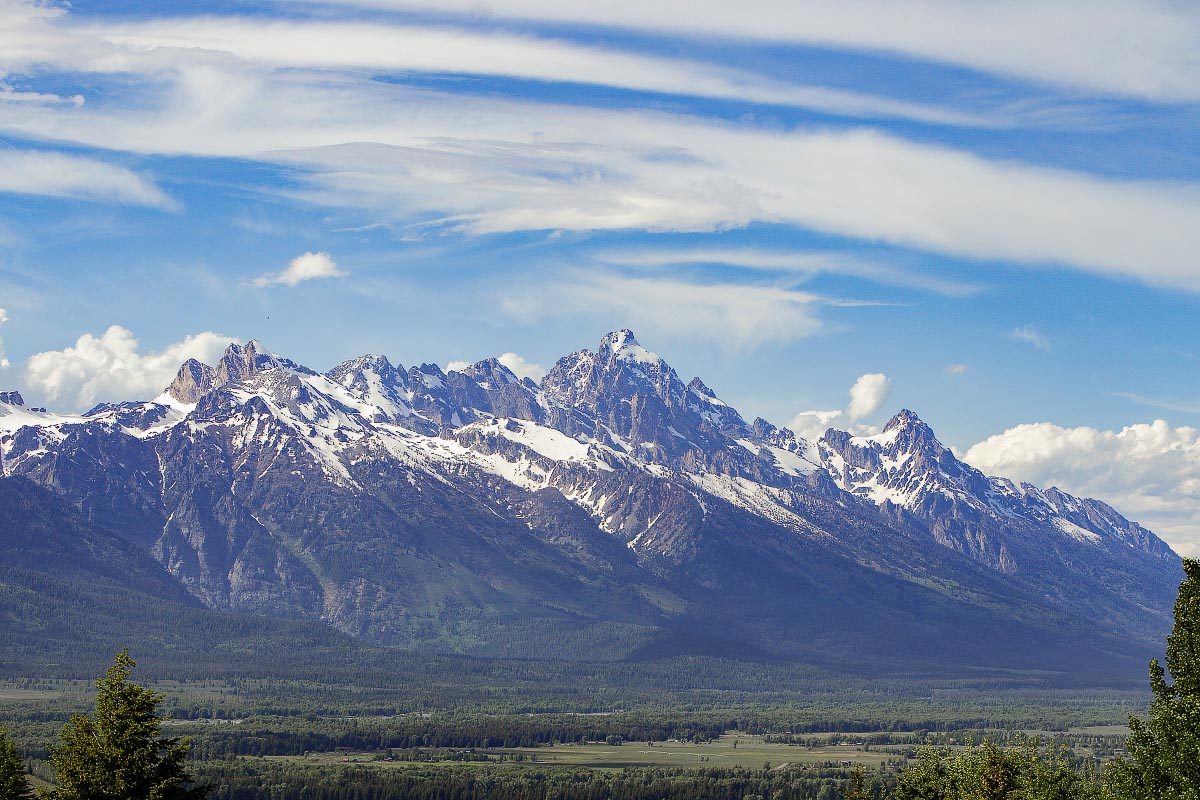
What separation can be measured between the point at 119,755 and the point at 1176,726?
51.8 meters

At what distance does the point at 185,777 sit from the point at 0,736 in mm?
19894

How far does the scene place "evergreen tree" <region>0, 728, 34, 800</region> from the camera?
8112cm

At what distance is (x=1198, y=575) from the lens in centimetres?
7125

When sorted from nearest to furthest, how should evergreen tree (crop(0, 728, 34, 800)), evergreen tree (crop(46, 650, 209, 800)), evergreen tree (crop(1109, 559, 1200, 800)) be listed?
evergreen tree (crop(46, 650, 209, 800)) → evergreen tree (crop(1109, 559, 1200, 800)) → evergreen tree (crop(0, 728, 34, 800))

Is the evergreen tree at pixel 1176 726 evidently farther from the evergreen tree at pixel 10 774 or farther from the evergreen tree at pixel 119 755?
the evergreen tree at pixel 10 774

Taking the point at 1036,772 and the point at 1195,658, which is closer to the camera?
the point at 1195,658

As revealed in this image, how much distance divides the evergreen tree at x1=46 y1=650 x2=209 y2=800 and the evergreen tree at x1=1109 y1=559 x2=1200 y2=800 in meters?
47.8

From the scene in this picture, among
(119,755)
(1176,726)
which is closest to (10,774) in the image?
(119,755)

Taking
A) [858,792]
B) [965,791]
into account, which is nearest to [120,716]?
[858,792]

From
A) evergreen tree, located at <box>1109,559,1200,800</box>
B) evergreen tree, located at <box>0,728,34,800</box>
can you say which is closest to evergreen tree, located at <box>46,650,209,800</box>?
evergreen tree, located at <box>0,728,34,800</box>

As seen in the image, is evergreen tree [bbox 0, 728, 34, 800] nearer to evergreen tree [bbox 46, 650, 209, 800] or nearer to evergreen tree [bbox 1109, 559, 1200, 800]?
evergreen tree [bbox 46, 650, 209, 800]

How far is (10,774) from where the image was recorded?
82062mm

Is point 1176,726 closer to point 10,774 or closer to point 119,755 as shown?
point 119,755

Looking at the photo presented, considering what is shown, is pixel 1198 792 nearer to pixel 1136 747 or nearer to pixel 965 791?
pixel 1136 747
